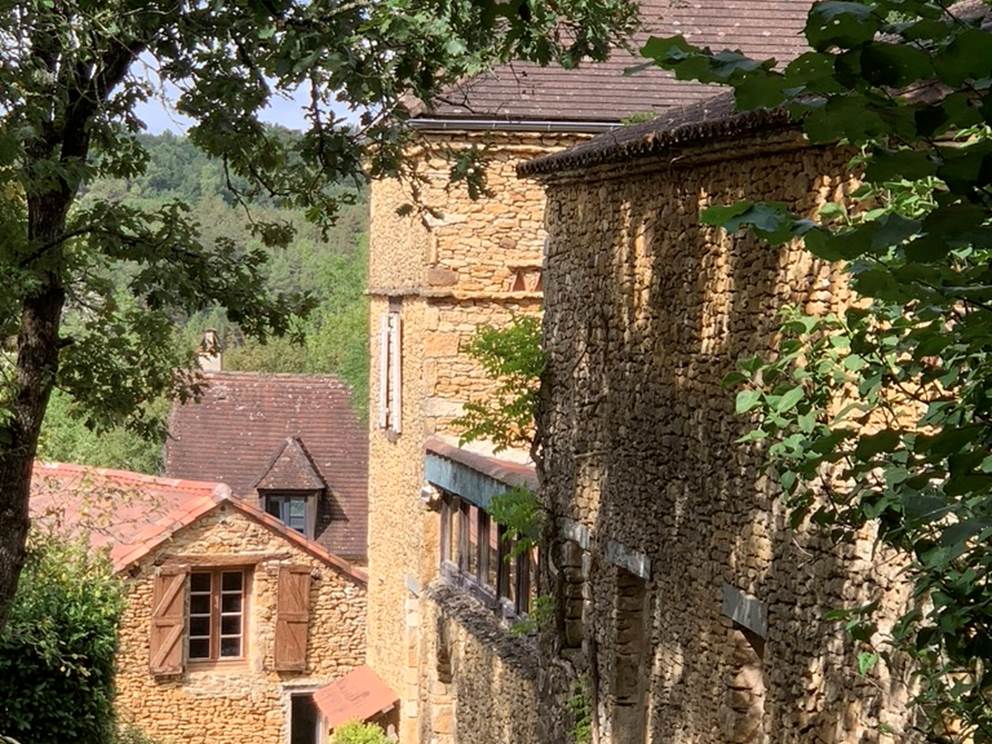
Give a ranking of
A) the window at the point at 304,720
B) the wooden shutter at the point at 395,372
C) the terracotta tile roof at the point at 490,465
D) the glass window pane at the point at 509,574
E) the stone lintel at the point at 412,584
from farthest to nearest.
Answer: the window at the point at 304,720 < the wooden shutter at the point at 395,372 < the stone lintel at the point at 412,584 < the glass window pane at the point at 509,574 < the terracotta tile roof at the point at 490,465

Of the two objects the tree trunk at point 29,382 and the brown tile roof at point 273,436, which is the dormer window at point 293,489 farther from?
the tree trunk at point 29,382

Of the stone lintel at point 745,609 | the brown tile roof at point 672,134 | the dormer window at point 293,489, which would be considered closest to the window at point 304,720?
the dormer window at point 293,489

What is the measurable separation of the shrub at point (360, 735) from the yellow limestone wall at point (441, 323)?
315 millimetres

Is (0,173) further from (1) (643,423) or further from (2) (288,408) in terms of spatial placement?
(2) (288,408)

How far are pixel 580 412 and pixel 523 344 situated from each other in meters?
1.26

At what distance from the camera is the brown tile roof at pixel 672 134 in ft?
23.3

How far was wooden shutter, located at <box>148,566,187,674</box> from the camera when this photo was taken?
939 inches

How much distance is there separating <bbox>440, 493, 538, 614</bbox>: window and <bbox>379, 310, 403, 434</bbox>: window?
218 cm

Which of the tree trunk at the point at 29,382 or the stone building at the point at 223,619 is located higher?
the tree trunk at the point at 29,382

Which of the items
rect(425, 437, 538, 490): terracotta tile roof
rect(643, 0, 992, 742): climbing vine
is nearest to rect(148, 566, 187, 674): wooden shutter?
rect(425, 437, 538, 490): terracotta tile roof

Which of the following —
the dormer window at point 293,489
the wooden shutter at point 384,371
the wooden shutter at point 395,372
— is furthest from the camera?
the dormer window at point 293,489

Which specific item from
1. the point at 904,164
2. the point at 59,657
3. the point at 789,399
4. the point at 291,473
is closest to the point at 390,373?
the point at 59,657

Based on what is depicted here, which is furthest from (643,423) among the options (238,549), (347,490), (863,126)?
(347,490)

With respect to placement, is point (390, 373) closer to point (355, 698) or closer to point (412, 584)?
point (412, 584)
